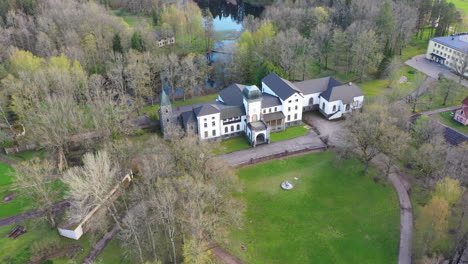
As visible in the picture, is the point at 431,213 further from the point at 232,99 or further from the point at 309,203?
the point at 232,99

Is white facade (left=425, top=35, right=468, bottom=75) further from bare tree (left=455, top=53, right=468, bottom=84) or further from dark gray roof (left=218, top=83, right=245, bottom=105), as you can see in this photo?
dark gray roof (left=218, top=83, right=245, bottom=105)

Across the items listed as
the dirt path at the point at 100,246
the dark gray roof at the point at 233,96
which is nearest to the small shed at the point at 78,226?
the dirt path at the point at 100,246

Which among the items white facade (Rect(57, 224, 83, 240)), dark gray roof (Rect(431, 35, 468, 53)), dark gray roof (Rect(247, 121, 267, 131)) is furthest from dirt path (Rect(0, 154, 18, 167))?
dark gray roof (Rect(431, 35, 468, 53))

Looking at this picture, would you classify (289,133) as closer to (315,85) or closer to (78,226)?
(315,85)

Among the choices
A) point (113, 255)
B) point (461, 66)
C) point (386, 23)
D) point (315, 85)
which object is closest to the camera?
point (113, 255)

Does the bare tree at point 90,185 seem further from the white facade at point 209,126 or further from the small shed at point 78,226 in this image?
the white facade at point 209,126

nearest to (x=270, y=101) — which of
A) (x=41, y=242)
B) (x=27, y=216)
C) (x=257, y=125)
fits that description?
(x=257, y=125)
